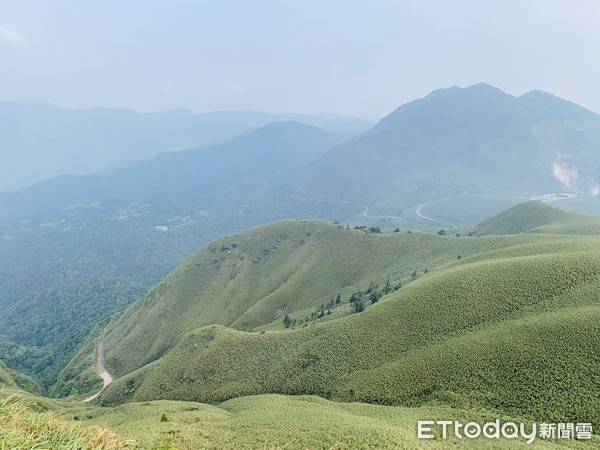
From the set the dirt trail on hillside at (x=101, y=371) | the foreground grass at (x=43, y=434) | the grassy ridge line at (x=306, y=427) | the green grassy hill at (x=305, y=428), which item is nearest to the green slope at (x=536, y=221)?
the green grassy hill at (x=305, y=428)

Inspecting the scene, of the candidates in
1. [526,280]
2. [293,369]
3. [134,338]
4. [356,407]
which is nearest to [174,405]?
[293,369]

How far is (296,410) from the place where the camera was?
49.5m

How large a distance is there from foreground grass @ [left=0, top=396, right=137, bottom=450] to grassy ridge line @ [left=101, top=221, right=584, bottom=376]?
9595cm

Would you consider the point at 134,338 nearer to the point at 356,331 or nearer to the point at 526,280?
the point at 356,331

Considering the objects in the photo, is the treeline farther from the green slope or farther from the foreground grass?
the green slope

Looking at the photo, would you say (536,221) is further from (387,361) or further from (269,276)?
(387,361)

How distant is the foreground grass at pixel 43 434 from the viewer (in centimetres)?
1382

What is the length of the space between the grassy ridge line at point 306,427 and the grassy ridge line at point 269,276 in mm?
61853

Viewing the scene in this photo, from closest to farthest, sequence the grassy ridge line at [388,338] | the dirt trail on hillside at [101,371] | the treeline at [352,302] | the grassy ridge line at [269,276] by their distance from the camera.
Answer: the grassy ridge line at [388,338] → the treeline at [352,302] → the dirt trail on hillside at [101,371] → the grassy ridge line at [269,276]

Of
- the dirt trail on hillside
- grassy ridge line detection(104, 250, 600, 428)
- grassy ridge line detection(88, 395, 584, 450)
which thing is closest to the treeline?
grassy ridge line detection(104, 250, 600, 428)

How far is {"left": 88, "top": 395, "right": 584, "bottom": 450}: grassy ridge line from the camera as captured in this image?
34875 mm

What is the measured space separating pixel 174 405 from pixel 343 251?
301ft

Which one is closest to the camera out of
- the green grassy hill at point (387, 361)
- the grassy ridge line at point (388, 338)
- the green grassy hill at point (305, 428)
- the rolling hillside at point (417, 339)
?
the green grassy hill at point (305, 428)

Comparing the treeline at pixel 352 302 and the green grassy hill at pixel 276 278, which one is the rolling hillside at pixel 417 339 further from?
the green grassy hill at pixel 276 278
